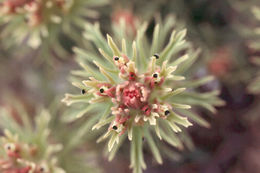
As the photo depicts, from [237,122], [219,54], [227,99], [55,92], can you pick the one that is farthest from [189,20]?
[55,92]

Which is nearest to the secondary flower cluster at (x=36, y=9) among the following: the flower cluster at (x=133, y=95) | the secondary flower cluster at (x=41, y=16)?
the secondary flower cluster at (x=41, y=16)

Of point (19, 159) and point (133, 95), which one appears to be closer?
point (133, 95)

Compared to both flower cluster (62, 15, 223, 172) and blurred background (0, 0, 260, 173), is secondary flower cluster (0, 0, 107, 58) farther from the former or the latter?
flower cluster (62, 15, 223, 172)

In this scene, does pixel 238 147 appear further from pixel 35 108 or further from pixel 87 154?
pixel 35 108

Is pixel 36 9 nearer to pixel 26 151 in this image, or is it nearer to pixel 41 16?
pixel 41 16

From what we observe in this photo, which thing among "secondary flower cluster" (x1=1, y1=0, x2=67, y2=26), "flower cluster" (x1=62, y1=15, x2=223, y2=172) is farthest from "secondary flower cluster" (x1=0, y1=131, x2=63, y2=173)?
"secondary flower cluster" (x1=1, y1=0, x2=67, y2=26)

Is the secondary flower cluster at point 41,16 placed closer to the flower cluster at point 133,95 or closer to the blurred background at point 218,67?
the blurred background at point 218,67

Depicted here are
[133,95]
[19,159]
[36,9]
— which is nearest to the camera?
[133,95]

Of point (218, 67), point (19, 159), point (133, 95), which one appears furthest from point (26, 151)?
point (218, 67)
